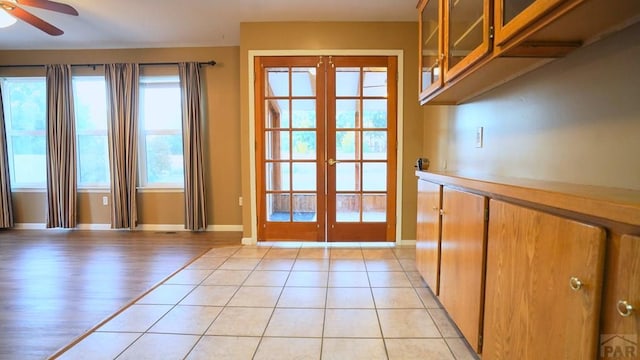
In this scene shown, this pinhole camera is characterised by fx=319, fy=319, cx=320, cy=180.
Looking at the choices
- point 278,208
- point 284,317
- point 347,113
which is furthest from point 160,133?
point 284,317

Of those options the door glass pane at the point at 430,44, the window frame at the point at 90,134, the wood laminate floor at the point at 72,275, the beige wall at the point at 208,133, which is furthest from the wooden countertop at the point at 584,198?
the window frame at the point at 90,134

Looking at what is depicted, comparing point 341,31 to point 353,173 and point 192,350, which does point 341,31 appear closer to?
point 353,173

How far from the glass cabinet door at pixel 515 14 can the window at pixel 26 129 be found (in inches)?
221

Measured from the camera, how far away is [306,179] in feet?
12.1

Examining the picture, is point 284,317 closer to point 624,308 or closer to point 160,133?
point 624,308

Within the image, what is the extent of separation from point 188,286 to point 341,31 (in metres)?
2.97

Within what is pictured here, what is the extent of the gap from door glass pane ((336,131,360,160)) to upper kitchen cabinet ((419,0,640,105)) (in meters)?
1.49

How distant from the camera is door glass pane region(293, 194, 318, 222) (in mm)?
3693

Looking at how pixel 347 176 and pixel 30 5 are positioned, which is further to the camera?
pixel 347 176

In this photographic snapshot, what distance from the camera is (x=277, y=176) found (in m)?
3.70

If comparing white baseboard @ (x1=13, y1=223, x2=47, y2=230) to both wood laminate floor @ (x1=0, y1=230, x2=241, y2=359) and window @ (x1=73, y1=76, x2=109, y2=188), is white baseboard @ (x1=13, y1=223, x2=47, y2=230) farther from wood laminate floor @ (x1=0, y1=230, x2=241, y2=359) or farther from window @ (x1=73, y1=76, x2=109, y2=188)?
window @ (x1=73, y1=76, x2=109, y2=188)

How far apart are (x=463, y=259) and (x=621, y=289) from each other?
926mm

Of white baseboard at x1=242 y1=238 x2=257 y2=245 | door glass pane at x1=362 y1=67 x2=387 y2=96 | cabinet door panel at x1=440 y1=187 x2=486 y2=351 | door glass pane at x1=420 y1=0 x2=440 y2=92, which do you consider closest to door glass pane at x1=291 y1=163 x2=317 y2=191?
white baseboard at x1=242 y1=238 x2=257 y2=245

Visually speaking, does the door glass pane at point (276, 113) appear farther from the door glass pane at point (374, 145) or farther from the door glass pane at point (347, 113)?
the door glass pane at point (374, 145)
